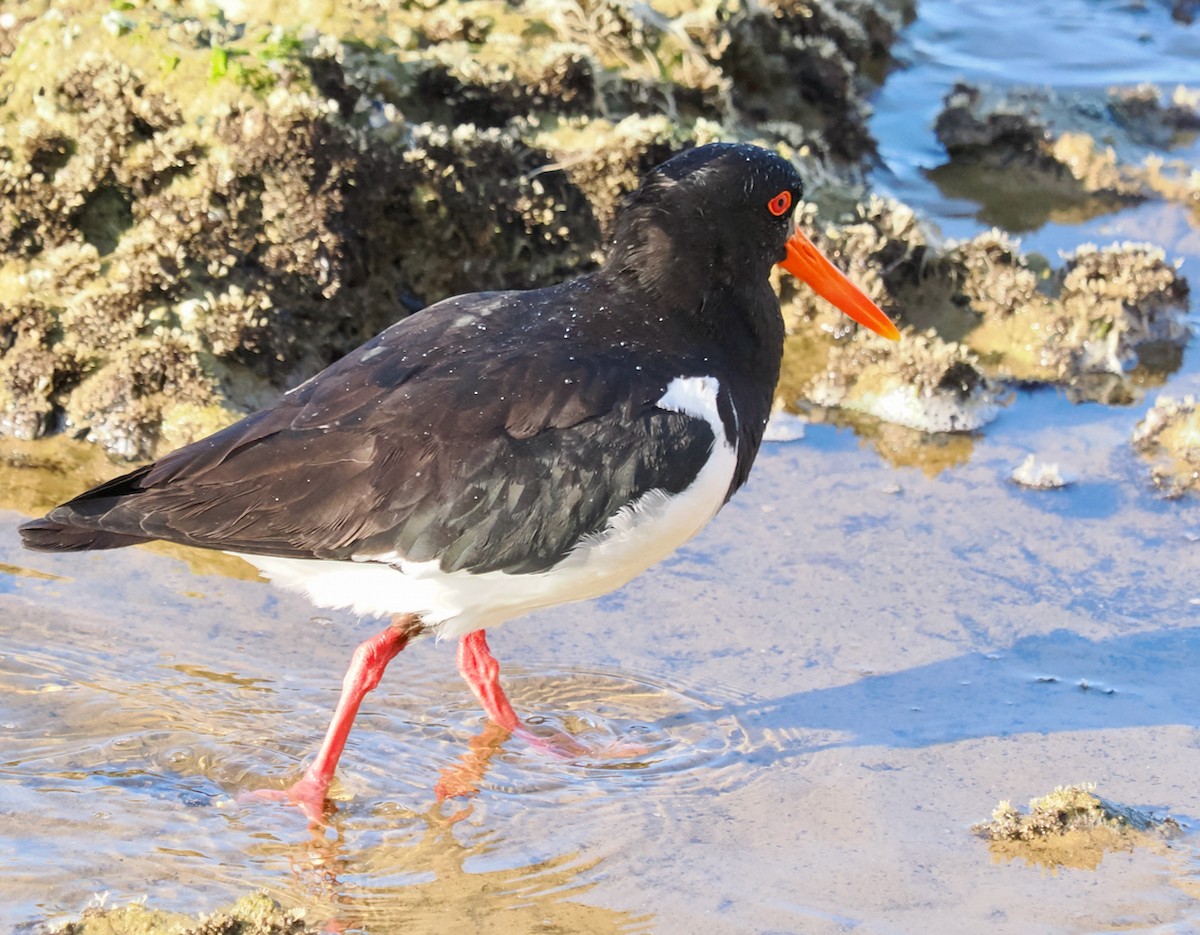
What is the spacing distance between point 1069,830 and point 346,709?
2366 mm

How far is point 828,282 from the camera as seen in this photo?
6.04 metres

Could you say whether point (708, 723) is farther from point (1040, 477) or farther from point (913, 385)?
point (913, 385)

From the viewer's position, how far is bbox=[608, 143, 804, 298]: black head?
5387mm

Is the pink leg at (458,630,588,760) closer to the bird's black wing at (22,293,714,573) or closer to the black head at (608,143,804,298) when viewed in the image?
the bird's black wing at (22,293,714,573)

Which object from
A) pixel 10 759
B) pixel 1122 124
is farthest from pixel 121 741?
pixel 1122 124

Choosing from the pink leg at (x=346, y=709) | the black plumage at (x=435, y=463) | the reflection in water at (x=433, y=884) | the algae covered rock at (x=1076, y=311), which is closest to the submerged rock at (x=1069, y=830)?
the reflection in water at (x=433, y=884)

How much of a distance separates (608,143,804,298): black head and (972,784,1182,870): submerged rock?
2059 millimetres

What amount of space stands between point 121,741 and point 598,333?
2133 mm

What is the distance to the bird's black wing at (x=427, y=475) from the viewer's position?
15.9 feet

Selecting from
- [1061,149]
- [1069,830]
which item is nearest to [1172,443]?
[1069,830]

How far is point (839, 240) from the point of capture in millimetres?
8211

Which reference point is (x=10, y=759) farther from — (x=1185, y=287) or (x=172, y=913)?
(x=1185, y=287)

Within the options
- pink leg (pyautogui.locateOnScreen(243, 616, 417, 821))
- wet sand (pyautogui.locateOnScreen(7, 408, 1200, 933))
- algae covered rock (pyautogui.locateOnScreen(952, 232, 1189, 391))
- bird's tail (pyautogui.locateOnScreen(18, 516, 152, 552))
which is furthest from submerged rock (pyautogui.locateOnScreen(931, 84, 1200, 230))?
bird's tail (pyautogui.locateOnScreen(18, 516, 152, 552))

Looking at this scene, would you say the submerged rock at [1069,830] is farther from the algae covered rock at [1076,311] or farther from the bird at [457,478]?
the algae covered rock at [1076,311]
